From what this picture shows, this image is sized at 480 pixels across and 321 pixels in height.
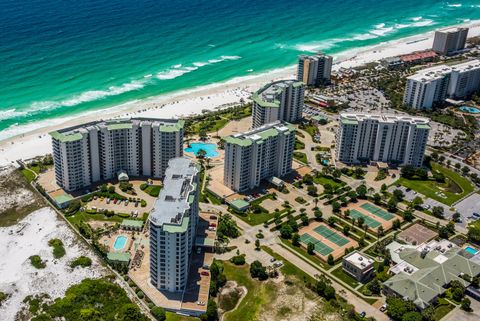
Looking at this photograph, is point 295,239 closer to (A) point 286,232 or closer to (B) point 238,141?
(A) point 286,232

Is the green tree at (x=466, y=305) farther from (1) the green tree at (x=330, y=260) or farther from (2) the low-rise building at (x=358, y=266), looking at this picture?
(1) the green tree at (x=330, y=260)

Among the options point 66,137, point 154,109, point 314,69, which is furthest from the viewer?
point 314,69

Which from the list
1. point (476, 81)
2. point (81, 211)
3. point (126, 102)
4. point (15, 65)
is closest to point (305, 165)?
point (81, 211)

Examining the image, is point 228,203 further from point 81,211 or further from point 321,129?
point 321,129

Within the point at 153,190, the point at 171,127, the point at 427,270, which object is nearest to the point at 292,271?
the point at 427,270

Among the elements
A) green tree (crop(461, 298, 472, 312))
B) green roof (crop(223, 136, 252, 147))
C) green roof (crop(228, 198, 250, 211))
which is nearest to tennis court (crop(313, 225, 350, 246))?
green roof (crop(228, 198, 250, 211))
